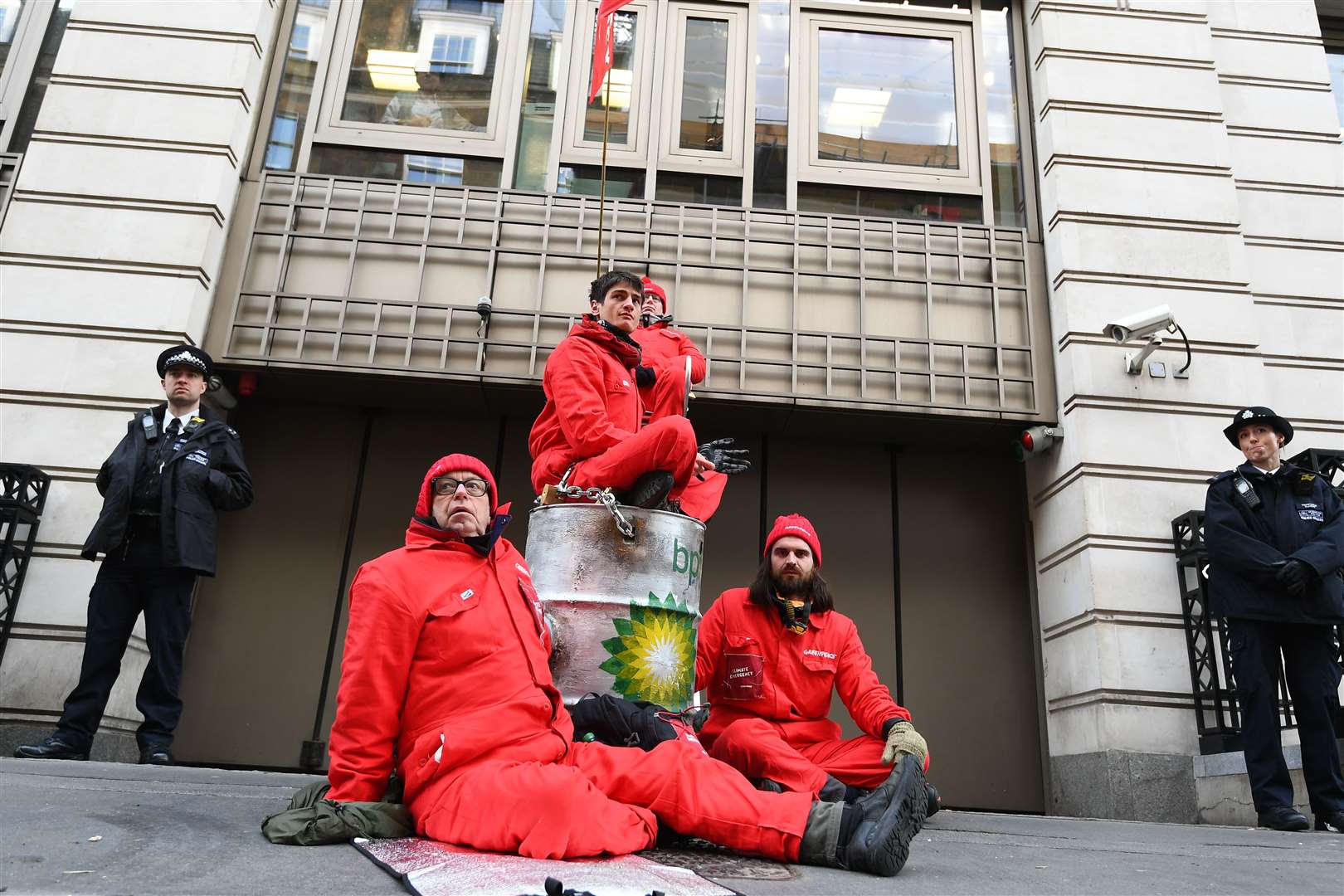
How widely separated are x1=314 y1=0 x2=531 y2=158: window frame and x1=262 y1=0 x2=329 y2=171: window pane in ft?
0.58

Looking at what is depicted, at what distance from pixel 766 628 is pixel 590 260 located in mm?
4514

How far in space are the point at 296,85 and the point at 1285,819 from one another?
9.40 m

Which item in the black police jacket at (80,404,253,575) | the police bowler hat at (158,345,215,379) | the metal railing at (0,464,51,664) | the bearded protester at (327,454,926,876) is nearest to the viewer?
the bearded protester at (327,454,926,876)

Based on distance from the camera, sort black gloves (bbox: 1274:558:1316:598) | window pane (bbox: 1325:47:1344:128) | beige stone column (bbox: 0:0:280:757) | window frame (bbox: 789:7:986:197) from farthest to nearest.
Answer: window pane (bbox: 1325:47:1344:128)
window frame (bbox: 789:7:986:197)
beige stone column (bbox: 0:0:280:757)
black gloves (bbox: 1274:558:1316:598)

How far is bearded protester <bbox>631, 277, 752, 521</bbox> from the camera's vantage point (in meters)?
4.68

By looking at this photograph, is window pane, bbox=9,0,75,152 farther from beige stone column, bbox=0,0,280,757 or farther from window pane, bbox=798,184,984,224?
window pane, bbox=798,184,984,224

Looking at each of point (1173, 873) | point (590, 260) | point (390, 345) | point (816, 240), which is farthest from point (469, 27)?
point (1173, 873)

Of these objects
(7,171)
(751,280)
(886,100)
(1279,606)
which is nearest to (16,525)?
(7,171)

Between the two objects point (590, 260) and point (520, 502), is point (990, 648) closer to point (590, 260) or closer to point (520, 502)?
point (520, 502)

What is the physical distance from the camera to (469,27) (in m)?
8.88

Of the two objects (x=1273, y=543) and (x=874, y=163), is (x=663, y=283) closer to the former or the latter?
(x=874, y=163)

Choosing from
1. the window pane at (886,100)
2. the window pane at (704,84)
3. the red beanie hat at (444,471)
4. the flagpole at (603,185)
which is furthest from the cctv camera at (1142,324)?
the red beanie hat at (444,471)

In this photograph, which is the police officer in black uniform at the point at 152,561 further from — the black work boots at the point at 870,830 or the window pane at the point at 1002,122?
the window pane at the point at 1002,122

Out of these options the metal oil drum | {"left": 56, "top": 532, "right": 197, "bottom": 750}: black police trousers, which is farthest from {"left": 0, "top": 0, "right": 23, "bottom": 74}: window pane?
the metal oil drum
